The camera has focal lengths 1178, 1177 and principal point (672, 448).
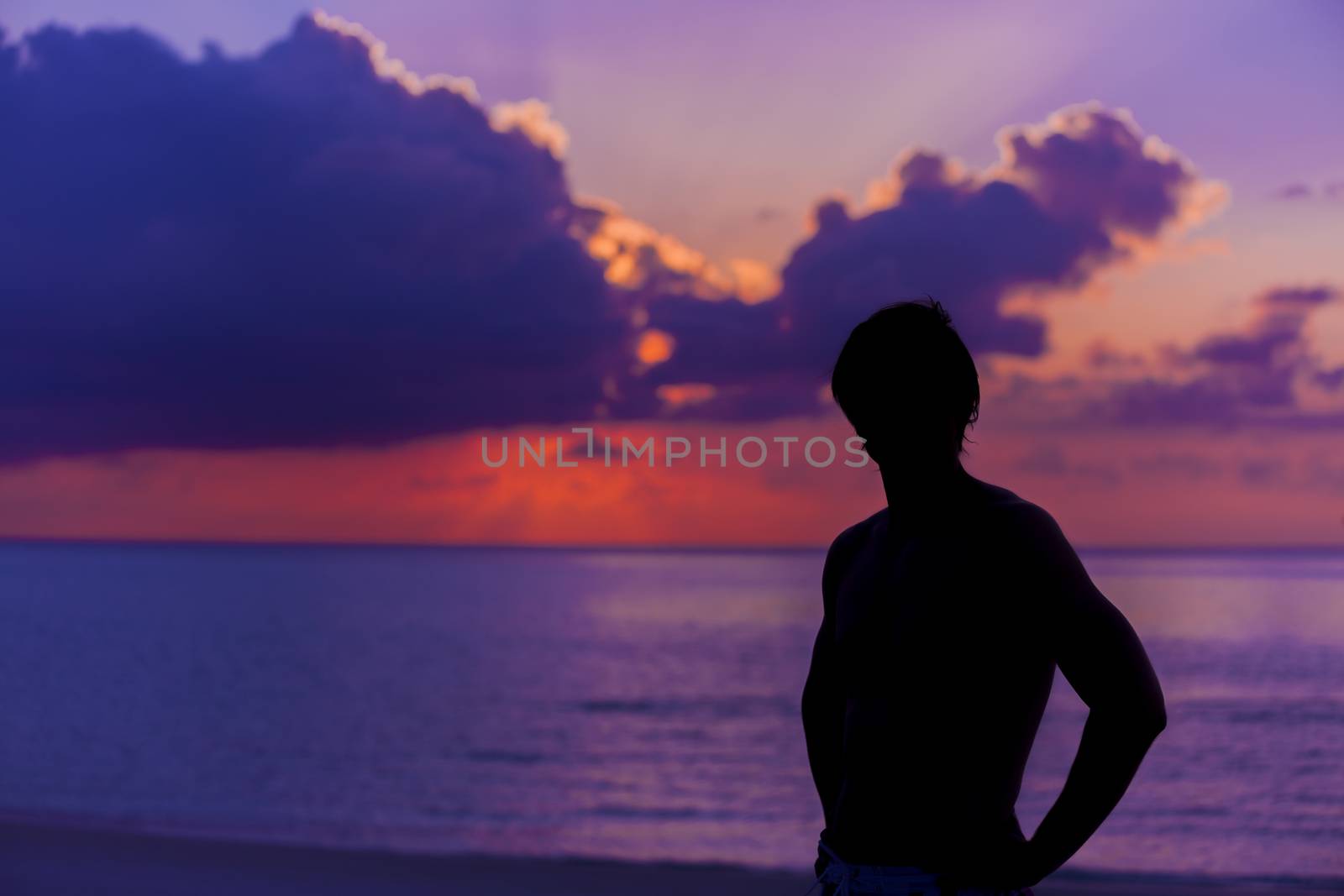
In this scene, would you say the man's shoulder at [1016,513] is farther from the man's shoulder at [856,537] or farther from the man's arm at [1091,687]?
the man's shoulder at [856,537]

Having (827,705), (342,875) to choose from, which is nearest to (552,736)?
(342,875)

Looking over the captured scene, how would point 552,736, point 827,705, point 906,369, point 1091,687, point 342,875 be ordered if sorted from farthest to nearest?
point 552,736
point 342,875
point 827,705
point 906,369
point 1091,687

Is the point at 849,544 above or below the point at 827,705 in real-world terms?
above

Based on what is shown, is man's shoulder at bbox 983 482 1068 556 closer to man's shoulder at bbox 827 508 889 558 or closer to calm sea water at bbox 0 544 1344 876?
man's shoulder at bbox 827 508 889 558

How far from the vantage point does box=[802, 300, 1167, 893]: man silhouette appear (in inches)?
60.9

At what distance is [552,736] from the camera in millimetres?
23438

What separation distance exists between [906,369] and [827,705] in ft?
2.00

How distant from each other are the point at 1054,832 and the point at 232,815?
51.6 ft

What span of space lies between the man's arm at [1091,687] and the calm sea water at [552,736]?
33.3 ft

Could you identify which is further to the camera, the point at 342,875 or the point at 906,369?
the point at 342,875

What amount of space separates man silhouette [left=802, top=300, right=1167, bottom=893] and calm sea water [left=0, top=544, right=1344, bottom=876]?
9.98 meters

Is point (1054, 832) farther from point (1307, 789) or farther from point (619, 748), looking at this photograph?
point (619, 748)

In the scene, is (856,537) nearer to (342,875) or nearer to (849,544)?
(849,544)

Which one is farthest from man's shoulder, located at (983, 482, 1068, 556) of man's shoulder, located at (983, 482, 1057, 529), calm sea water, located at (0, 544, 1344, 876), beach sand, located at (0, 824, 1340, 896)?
calm sea water, located at (0, 544, 1344, 876)
